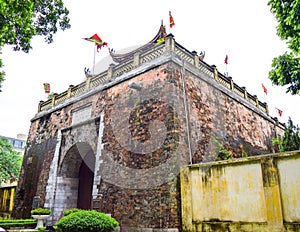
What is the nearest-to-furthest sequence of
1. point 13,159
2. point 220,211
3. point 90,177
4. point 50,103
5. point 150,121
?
point 220,211 → point 150,121 → point 90,177 → point 50,103 → point 13,159

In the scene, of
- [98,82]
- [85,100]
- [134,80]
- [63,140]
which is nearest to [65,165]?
[63,140]

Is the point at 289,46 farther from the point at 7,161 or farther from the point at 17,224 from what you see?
the point at 7,161

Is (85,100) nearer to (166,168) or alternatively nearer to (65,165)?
(65,165)

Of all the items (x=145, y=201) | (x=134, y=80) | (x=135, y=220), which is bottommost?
(x=135, y=220)

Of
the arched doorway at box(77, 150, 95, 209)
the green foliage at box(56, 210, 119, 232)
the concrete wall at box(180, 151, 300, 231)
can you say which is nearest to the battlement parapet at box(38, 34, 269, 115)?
the arched doorway at box(77, 150, 95, 209)

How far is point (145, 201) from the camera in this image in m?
8.02

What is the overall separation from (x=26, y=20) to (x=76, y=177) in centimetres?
816

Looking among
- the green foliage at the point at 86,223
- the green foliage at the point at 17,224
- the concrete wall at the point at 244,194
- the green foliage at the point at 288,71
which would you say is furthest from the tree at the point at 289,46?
the green foliage at the point at 17,224

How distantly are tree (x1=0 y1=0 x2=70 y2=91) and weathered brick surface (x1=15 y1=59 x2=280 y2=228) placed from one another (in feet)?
11.1

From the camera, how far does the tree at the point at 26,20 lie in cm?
643

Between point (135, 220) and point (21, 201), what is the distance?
847cm

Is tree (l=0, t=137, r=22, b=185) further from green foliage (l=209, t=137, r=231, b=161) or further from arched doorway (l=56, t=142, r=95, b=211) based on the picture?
green foliage (l=209, t=137, r=231, b=161)

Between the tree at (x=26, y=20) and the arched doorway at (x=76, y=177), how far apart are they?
5.20 m

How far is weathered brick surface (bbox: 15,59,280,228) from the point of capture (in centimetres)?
795
